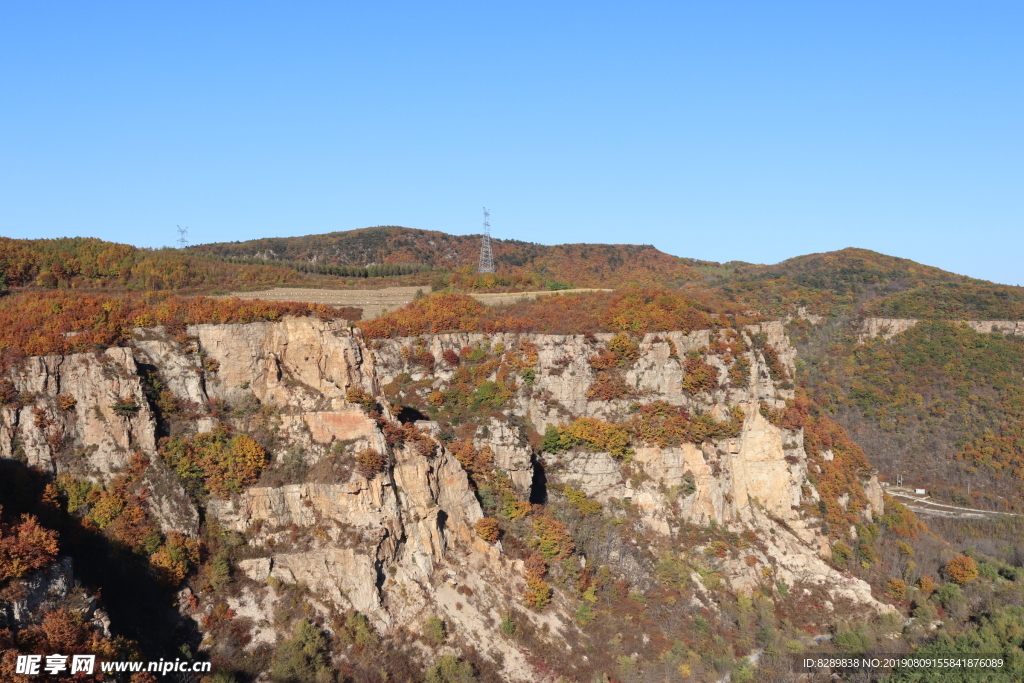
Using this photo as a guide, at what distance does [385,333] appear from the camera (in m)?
46.2

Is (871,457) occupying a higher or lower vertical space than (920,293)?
lower

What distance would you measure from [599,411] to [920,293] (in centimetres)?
7599

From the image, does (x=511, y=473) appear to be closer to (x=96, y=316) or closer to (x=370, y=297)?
(x=96, y=316)

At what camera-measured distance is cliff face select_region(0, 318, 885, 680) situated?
2688 centimetres

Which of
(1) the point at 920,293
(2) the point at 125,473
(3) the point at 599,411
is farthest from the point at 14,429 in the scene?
(1) the point at 920,293

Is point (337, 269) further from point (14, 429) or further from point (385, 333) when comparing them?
point (14, 429)

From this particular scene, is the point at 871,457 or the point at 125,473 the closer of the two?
the point at 125,473

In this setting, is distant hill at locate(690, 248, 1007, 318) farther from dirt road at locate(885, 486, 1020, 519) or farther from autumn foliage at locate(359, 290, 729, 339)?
autumn foliage at locate(359, 290, 729, 339)

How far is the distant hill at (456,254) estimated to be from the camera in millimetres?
93188

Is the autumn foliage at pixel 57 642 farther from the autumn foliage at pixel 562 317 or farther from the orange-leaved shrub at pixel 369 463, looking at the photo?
the autumn foliage at pixel 562 317

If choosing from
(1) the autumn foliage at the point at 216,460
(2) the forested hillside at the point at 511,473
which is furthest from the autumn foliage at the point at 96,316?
(1) the autumn foliage at the point at 216,460

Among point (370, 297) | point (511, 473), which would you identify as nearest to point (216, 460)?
point (511, 473)

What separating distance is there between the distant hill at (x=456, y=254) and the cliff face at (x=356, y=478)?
152 ft

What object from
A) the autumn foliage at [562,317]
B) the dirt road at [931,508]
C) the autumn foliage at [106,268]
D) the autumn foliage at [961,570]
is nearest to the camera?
the autumn foliage at [106,268]
